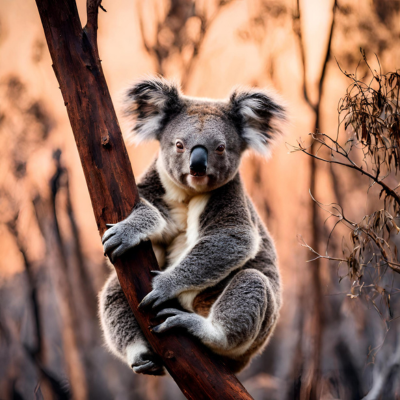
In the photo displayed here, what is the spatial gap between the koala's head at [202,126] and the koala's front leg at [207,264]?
1.05 feet

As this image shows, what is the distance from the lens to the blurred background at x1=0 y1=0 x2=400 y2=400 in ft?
13.9

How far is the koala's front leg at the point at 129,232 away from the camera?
72.0 inches

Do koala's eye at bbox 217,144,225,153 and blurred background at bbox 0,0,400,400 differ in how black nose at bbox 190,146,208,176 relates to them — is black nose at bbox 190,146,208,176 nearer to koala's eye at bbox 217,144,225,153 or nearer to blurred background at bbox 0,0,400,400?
koala's eye at bbox 217,144,225,153

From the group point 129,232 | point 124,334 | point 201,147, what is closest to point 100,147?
point 129,232

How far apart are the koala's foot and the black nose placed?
35.7 inches

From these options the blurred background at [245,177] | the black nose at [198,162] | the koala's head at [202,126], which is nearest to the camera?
the black nose at [198,162]

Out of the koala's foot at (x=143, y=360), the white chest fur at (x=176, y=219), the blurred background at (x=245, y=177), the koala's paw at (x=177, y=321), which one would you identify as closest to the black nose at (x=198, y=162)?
the white chest fur at (x=176, y=219)

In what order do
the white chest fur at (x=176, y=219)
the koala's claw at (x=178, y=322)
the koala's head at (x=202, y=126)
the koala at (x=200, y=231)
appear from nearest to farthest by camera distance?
the koala's claw at (x=178, y=322)
the koala at (x=200, y=231)
the koala's head at (x=202, y=126)
the white chest fur at (x=176, y=219)

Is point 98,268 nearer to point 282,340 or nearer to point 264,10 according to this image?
point 282,340

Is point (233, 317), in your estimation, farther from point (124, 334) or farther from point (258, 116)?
point (258, 116)

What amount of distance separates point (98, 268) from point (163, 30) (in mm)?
2735

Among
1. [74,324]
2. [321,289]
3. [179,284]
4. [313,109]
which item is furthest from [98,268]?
[313,109]

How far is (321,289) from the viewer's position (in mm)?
4406

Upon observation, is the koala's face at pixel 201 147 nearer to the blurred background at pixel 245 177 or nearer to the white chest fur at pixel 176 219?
the white chest fur at pixel 176 219
